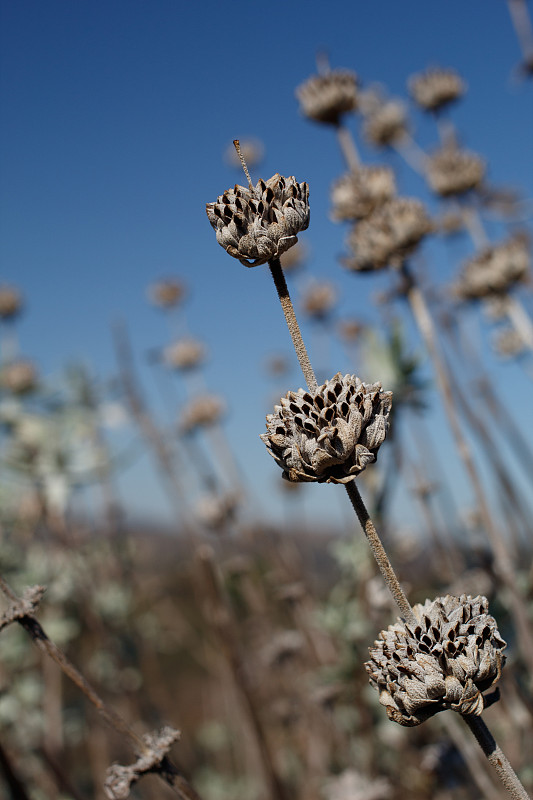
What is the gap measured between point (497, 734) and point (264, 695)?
10.9ft

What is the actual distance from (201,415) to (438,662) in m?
4.82

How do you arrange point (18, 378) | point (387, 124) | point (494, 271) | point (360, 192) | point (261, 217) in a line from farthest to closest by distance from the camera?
point (387, 124), point (18, 378), point (494, 271), point (360, 192), point (261, 217)

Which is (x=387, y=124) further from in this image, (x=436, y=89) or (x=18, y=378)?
(x=18, y=378)

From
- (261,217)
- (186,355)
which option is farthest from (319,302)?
(261,217)

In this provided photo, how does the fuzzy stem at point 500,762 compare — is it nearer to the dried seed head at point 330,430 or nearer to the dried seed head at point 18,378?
the dried seed head at point 330,430

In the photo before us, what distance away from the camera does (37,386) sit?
4.73 meters

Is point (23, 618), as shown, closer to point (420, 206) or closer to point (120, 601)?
point (420, 206)

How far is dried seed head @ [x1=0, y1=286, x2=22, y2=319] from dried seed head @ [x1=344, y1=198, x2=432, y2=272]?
3680 mm

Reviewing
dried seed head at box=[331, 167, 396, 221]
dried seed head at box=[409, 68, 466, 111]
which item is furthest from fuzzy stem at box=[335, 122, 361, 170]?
dried seed head at box=[409, 68, 466, 111]

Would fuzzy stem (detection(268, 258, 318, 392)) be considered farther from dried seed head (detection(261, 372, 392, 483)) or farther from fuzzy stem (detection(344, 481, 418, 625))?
fuzzy stem (detection(344, 481, 418, 625))

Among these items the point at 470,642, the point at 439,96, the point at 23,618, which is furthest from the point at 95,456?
the point at 439,96

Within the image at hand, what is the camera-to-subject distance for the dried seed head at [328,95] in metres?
2.98

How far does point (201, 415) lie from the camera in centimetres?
558

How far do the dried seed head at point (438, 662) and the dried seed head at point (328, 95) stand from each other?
2734 millimetres
